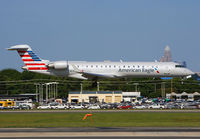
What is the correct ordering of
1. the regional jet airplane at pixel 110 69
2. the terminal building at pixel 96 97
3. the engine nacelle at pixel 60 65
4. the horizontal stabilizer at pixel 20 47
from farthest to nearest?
1. the terminal building at pixel 96 97
2. the horizontal stabilizer at pixel 20 47
3. the engine nacelle at pixel 60 65
4. the regional jet airplane at pixel 110 69

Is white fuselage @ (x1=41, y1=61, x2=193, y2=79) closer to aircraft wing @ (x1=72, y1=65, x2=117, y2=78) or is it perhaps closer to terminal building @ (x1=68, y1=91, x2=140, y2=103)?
aircraft wing @ (x1=72, y1=65, x2=117, y2=78)

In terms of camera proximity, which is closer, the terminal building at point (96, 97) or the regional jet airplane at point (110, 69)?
the regional jet airplane at point (110, 69)

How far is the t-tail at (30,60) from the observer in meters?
50.8

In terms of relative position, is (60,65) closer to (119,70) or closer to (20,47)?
(20,47)

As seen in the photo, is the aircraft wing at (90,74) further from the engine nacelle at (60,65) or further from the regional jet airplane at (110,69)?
the engine nacelle at (60,65)

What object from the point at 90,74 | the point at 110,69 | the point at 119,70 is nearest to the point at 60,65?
the point at 90,74

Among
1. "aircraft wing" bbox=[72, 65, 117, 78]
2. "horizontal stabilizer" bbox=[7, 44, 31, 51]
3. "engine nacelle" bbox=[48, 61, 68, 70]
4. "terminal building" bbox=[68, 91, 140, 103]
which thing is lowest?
"terminal building" bbox=[68, 91, 140, 103]

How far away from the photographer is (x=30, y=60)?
51062 millimetres

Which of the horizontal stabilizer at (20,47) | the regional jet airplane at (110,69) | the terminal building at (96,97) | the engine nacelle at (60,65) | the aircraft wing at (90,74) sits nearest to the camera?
the aircraft wing at (90,74)

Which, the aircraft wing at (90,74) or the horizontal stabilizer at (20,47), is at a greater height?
the horizontal stabilizer at (20,47)

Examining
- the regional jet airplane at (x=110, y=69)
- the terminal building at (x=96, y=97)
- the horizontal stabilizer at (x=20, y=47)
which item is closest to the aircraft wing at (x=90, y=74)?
the regional jet airplane at (x=110, y=69)

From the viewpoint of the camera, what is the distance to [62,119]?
147 feet

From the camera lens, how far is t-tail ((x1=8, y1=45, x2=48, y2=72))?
1998 inches

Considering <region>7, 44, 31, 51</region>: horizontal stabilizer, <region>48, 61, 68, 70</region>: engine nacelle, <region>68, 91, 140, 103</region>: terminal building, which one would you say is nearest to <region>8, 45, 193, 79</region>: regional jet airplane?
<region>48, 61, 68, 70</region>: engine nacelle
